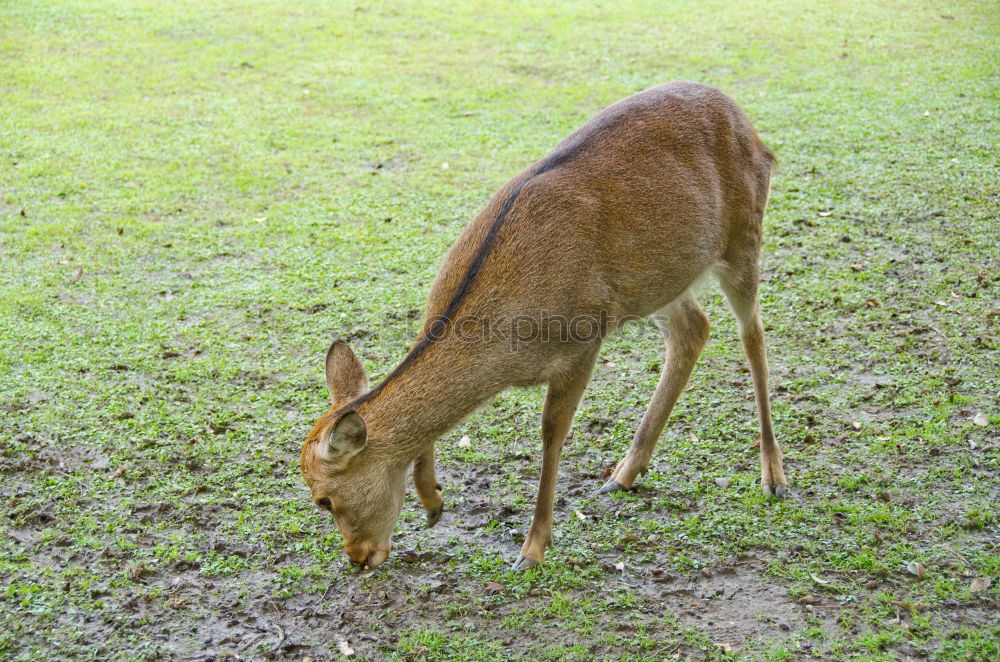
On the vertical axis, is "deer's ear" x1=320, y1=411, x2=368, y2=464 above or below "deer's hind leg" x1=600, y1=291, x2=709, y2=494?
above

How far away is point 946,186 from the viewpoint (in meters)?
8.18

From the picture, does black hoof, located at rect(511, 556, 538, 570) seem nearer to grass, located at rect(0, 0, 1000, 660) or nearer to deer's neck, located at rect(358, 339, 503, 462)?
grass, located at rect(0, 0, 1000, 660)

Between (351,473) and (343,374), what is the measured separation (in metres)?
0.48

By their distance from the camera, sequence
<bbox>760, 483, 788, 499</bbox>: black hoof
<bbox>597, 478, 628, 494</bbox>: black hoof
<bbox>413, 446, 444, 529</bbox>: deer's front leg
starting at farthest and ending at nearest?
<bbox>597, 478, 628, 494</bbox>: black hoof, <bbox>760, 483, 788, 499</bbox>: black hoof, <bbox>413, 446, 444, 529</bbox>: deer's front leg

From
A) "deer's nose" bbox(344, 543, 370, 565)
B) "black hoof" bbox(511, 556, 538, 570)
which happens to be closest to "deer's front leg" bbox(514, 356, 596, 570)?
"black hoof" bbox(511, 556, 538, 570)

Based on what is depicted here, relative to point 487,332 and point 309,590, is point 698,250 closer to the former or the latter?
point 487,332

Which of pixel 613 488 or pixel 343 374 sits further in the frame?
pixel 613 488

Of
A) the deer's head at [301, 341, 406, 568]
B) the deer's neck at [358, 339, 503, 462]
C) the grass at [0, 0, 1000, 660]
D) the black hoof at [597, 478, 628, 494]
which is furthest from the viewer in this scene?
the black hoof at [597, 478, 628, 494]

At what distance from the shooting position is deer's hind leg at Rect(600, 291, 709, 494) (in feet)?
16.4

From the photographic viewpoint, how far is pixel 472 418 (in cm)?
561

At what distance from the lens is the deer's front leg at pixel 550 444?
4.32 metres

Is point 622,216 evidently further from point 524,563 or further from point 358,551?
point 358,551

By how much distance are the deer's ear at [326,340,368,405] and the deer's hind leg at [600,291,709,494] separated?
151cm

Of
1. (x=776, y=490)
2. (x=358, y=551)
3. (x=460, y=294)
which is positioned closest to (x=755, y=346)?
(x=776, y=490)
